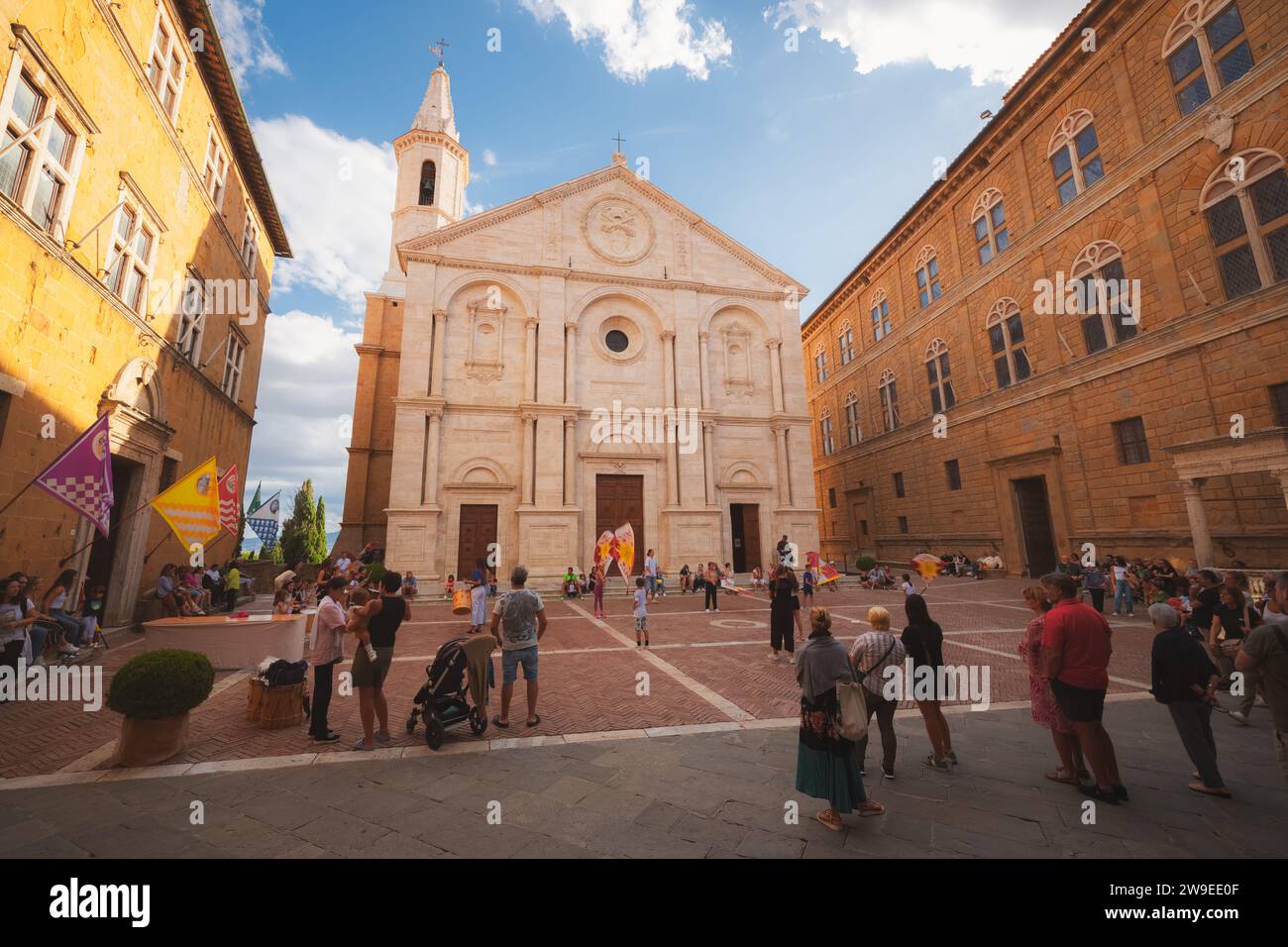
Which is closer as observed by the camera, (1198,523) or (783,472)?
(1198,523)

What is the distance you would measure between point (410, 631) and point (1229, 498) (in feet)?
74.0

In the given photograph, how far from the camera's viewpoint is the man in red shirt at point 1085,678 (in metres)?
4.17

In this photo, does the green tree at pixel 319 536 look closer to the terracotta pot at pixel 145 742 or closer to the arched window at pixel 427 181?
the arched window at pixel 427 181

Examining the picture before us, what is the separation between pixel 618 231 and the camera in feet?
84.0

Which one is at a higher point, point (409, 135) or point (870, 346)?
point (409, 135)

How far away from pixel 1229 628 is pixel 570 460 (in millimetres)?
19032

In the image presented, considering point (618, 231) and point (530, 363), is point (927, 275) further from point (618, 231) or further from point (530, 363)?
point (530, 363)

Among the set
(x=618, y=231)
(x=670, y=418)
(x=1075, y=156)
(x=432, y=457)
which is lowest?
(x=432, y=457)

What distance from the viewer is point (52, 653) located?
8.79 metres

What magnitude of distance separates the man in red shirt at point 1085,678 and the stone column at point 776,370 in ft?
70.1

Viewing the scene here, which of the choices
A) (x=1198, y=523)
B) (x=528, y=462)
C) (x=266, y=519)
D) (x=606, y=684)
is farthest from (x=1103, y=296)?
(x=266, y=519)

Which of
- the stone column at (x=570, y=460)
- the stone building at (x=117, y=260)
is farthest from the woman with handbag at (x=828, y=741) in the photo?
the stone column at (x=570, y=460)
